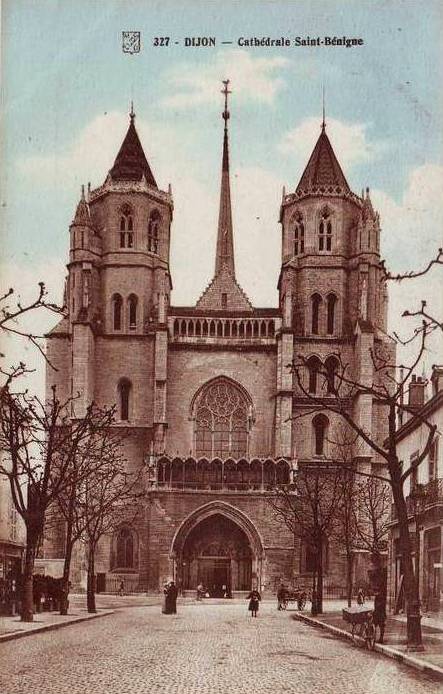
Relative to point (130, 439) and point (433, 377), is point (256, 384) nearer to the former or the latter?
point (130, 439)

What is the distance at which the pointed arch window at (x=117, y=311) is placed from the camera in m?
59.2

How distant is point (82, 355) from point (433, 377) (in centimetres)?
2625

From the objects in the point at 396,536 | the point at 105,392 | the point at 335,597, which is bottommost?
the point at 335,597

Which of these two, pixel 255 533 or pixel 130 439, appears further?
pixel 130 439

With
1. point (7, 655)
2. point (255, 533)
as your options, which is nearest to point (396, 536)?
point (255, 533)

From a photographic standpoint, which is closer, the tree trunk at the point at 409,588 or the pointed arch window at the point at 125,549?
the tree trunk at the point at 409,588

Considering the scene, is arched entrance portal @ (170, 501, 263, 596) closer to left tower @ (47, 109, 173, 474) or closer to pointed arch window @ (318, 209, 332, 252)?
left tower @ (47, 109, 173, 474)

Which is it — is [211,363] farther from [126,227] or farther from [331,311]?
[126,227]

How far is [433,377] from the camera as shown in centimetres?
3462

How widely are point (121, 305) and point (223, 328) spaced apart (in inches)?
233

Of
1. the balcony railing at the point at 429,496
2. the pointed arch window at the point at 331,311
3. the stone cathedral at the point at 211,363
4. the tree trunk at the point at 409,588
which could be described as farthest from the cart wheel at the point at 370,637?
the pointed arch window at the point at 331,311

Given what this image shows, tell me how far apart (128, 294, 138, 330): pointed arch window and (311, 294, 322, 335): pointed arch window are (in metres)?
10.1

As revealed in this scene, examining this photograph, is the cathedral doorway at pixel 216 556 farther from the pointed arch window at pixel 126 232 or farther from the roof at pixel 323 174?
the roof at pixel 323 174

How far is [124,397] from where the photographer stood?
58.6 m
